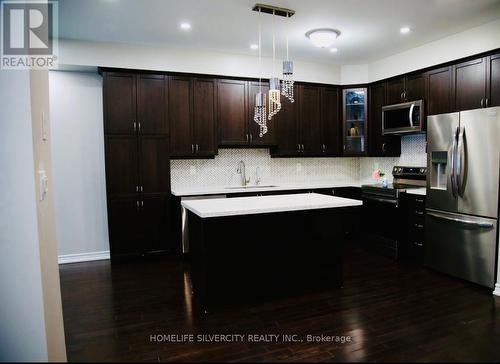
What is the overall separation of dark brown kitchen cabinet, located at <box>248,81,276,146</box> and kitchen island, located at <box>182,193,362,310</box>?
173 centimetres

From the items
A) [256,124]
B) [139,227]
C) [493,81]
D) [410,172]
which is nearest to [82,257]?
[139,227]

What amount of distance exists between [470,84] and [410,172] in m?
1.39

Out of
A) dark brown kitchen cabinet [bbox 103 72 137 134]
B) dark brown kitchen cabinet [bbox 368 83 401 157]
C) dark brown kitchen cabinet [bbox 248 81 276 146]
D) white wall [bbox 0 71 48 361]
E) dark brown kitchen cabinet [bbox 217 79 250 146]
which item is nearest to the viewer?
white wall [bbox 0 71 48 361]

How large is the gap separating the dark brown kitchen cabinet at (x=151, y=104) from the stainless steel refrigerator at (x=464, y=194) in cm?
327

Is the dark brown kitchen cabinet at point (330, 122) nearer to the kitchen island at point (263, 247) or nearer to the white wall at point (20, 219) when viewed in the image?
the kitchen island at point (263, 247)

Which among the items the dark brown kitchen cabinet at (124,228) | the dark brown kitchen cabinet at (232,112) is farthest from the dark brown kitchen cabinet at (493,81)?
the dark brown kitchen cabinet at (124,228)

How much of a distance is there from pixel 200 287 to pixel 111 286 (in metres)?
1.14

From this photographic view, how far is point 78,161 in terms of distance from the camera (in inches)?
175

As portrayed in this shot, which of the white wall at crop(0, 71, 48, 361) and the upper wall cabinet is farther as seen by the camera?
the upper wall cabinet

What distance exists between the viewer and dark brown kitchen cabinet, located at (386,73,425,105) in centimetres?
442

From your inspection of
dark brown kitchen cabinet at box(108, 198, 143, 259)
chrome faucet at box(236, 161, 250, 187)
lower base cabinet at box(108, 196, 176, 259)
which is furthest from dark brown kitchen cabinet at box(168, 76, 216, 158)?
dark brown kitchen cabinet at box(108, 198, 143, 259)

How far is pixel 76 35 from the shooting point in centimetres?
392

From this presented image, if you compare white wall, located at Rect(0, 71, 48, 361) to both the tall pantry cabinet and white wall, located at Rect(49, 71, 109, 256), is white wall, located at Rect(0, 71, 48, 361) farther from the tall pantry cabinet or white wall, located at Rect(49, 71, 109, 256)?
white wall, located at Rect(49, 71, 109, 256)

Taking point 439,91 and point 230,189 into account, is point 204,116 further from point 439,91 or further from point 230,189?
point 439,91
